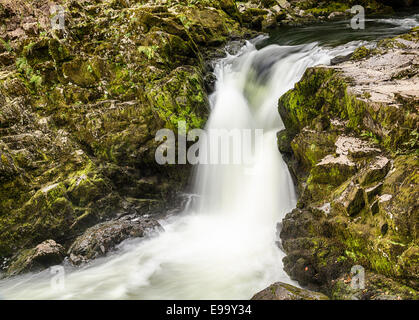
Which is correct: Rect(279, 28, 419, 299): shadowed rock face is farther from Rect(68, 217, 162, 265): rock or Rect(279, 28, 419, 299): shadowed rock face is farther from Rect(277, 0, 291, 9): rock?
Rect(277, 0, 291, 9): rock


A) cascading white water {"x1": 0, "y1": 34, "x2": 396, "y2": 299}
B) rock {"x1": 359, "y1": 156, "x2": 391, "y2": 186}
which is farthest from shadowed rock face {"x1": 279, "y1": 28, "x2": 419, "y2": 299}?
cascading white water {"x1": 0, "y1": 34, "x2": 396, "y2": 299}

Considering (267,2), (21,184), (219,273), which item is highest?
(267,2)

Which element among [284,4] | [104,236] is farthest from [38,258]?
[284,4]

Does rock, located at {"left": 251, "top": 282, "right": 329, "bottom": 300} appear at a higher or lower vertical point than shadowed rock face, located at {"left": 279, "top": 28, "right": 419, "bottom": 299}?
lower

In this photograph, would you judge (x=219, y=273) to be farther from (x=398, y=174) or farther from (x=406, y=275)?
(x=398, y=174)

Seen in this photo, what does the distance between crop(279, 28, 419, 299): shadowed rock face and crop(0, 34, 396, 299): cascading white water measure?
3.47 ft

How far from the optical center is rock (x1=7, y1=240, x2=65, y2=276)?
588 centimetres

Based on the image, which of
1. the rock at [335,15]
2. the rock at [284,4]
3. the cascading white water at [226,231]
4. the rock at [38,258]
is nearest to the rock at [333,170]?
the cascading white water at [226,231]

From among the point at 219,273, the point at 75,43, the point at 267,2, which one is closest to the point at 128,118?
the point at 75,43

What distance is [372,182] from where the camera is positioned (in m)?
4.10

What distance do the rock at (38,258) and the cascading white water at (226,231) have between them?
0.75ft

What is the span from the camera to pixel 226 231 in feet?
23.7

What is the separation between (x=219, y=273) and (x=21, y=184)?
17.2ft

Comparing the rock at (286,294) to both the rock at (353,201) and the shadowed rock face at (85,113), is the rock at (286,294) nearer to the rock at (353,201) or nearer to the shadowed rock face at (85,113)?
the rock at (353,201)
